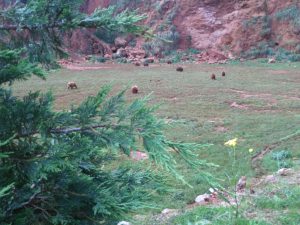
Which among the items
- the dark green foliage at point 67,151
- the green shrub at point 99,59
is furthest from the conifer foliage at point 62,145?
the green shrub at point 99,59

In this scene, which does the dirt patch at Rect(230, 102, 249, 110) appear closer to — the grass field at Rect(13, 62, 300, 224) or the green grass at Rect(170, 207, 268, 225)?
the grass field at Rect(13, 62, 300, 224)

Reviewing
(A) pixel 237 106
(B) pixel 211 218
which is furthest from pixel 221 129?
(B) pixel 211 218

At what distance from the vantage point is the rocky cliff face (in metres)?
21.5

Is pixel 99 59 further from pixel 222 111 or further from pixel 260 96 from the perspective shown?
pixel 222 111

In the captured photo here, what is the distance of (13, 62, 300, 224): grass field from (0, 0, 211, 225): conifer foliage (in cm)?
33

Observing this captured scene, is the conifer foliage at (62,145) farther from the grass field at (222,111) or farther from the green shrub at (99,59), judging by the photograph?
the green shrub at (99,59)

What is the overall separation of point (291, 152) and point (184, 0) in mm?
18851

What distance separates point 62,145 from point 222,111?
7639mm

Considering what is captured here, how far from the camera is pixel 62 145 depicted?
7.36 ft

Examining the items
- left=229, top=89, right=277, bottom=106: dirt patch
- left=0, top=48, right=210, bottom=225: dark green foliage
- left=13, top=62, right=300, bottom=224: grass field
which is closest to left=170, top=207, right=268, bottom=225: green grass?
left=13, top=62, right=300, bottom=224: grass field

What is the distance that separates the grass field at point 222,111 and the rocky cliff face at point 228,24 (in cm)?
451

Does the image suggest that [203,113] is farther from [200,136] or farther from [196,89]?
[196,89]

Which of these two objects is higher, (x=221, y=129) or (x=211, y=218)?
(x=211, y=218)

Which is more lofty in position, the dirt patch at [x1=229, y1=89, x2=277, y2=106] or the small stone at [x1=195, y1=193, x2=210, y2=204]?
the dirt patch at [x1=229, y1=89, x2=277, y2=106]
